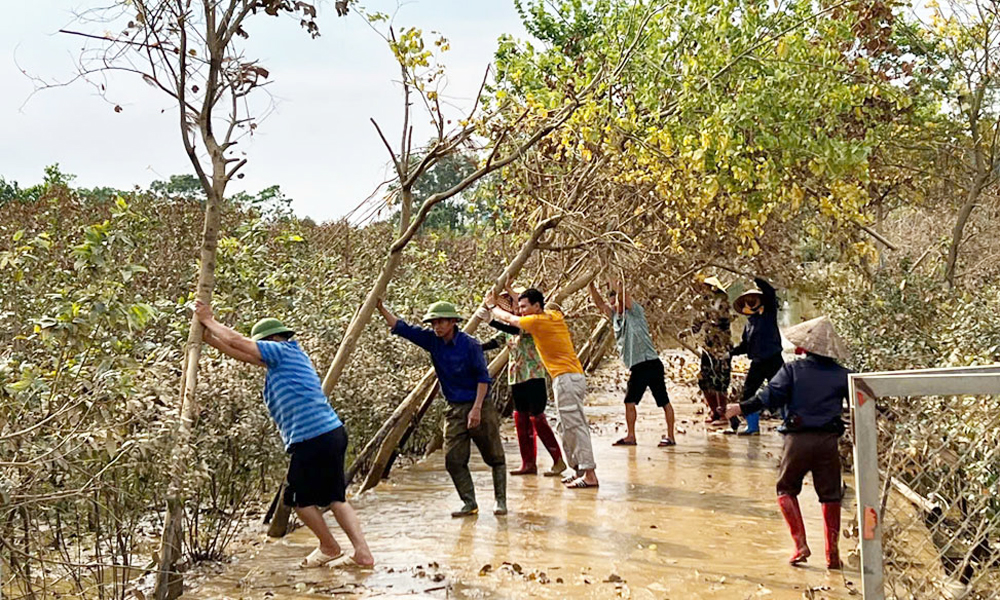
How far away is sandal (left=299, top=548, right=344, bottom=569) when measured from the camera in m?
7.06

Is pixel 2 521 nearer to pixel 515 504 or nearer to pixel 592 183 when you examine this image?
pixel 515 504

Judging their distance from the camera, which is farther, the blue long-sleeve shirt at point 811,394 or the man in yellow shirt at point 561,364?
the man in yellow shirt at point 561,364

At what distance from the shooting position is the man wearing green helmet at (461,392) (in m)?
Result: 8.30

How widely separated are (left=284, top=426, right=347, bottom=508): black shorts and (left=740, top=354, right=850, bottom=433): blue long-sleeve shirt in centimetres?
291

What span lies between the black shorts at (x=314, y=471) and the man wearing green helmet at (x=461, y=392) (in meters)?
1.58

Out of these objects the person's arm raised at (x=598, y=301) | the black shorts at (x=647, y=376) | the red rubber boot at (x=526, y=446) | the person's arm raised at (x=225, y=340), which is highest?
the person's arm raised at (x=598, y=301)

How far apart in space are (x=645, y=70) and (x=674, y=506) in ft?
15.9

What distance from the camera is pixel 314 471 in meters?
6.86

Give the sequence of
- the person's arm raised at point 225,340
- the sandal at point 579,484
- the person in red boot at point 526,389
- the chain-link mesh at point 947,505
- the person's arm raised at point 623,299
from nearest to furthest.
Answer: the chain-link mesh at point 947,505 < the person's arm raised at point 225,340 < the sandal at point 579,484 < the person in red boot at point 526,389 < the person's arm raised at point 623,299

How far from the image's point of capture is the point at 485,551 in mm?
7395

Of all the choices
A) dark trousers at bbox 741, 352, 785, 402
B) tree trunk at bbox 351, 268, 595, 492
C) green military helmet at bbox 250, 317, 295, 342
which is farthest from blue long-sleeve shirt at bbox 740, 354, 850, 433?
dark trousers at bbox 741, 352, 785, 402

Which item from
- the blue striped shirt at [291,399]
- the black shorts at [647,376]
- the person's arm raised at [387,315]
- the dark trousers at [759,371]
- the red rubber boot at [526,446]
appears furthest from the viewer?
the dark trousers at [759,371]

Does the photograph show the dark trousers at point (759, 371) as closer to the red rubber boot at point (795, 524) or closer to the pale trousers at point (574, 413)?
the pale trousers at point (574, 413)

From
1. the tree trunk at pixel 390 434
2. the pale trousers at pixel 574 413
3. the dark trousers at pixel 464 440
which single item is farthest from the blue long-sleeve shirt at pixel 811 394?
the tree trunk at pixel 390 434
